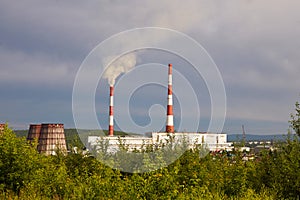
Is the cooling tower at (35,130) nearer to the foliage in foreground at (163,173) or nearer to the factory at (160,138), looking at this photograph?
the factory at (160,138)

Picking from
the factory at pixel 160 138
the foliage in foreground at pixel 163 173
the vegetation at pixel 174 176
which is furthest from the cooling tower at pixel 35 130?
the foliage in foreground at pixel 163 173

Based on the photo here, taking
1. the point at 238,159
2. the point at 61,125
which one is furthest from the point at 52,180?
the point at 61,125

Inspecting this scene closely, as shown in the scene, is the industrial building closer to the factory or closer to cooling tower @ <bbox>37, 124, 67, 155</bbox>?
cooling tower @ <bbox>37, 124, 67, 155</bbox>

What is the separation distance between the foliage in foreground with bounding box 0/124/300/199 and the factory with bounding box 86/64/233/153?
2352mm

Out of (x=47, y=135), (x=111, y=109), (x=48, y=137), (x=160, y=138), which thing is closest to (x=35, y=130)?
(x=47, y=135)

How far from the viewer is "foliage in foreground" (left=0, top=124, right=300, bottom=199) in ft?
40.8

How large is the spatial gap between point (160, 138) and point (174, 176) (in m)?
10.1

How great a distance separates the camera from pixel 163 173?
12547 millimetres

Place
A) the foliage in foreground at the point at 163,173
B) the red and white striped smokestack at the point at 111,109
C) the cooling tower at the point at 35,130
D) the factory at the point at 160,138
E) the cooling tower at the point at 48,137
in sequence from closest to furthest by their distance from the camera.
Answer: the foliage in foreground at the point at 163,173, the factory at the point at 160,138, the cooling tower at the point at 48,137, the cooling tower at the point at 35,130, the red and white striped smokestack at the point at 111,109

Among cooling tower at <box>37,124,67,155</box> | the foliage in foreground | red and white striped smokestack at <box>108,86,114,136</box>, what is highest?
red and white striped smokestack at <box>108,86,114,136</box>

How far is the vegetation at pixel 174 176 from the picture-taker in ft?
41.0

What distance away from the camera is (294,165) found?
1561cm

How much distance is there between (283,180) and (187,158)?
4.08m

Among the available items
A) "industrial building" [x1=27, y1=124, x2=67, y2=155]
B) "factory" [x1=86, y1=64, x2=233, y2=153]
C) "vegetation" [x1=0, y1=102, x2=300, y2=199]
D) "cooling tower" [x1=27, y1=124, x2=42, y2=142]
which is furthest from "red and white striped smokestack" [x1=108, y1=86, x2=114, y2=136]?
"vegetation" [x1=0, y1=102, x2=300, y2=199]
